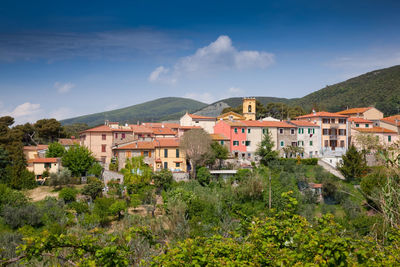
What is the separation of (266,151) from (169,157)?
508 inches

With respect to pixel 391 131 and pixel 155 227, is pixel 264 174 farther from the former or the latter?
pixel 391 131

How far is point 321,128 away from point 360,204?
16961 mm

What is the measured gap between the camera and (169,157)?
114ft

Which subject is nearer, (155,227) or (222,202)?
(155,227)

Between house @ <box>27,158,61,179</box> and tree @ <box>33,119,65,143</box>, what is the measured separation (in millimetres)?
19309

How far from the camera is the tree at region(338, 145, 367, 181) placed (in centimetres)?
3278

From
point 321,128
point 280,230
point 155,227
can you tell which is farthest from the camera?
point 321,128

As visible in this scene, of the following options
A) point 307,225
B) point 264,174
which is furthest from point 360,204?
point 307,225

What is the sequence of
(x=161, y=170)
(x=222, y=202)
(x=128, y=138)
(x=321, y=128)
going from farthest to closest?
(x=321, y=128) → (x=128, y=138) → (x=161, y=170) → (x=222, y=202)

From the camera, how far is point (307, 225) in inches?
239

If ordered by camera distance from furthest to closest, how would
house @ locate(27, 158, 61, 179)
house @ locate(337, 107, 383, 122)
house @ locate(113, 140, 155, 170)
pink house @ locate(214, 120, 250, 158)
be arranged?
house @ locate(337, 107, 383, 122) < pink house @ locate(214, 120, 250, 158) < house @ locate(113, 140, 155, 170) < house @ locate(27, 158, 61, 179)

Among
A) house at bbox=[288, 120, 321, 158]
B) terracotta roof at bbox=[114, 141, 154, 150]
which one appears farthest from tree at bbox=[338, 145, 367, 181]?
terracotta roof at bbox=[114, 141, 154, 150]

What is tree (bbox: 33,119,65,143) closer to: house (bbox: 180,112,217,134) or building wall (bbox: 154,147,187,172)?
house (bbox: 180,112,217,134)

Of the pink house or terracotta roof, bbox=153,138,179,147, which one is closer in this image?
terracotta roof, bbox=153,138,179,147
